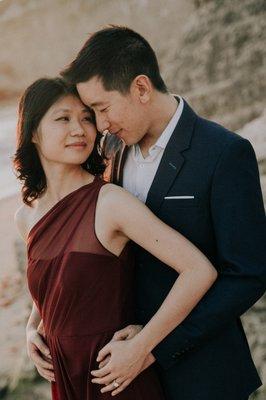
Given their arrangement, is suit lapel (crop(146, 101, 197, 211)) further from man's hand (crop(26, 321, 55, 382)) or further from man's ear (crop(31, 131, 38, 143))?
man's hand (crop(26, 321, 55, 382))

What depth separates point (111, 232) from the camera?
6.38ft

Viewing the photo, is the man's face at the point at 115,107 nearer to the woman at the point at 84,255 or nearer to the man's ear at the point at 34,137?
the woman at the point at 84,255

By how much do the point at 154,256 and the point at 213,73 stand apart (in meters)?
3.81

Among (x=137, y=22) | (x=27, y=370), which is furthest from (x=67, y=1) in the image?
(x=27, y=370)

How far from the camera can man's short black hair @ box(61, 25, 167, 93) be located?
6.91 feet

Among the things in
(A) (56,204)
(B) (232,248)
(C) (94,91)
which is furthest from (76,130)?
(B) (232,248)

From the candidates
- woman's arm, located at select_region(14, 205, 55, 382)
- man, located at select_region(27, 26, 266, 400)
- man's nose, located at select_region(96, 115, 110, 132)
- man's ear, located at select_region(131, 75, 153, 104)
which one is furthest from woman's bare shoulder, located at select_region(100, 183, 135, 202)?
woman's arm, located at select_region(14, 205, 55, 382)

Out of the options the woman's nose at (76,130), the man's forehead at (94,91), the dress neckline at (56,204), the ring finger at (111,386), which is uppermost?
the man's forehead at (94,91)

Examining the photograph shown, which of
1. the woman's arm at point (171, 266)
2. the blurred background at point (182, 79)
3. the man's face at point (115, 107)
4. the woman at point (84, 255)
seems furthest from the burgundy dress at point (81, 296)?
the blurred background at point (182, 79)

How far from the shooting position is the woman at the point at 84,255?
1873 mm

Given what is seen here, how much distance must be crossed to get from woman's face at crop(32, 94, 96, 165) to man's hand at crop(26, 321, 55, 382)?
2.22 ft

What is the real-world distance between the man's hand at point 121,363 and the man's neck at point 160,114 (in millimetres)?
708

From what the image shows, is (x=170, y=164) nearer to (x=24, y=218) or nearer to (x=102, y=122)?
(x=102, y=122)

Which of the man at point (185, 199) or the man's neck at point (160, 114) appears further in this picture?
the man's neck at point (160, 114)
